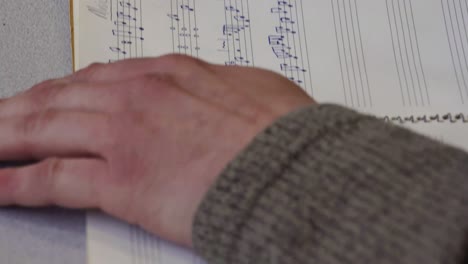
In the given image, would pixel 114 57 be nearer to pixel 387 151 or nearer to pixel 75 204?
pixel 75 204

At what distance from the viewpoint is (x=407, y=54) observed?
641 mm

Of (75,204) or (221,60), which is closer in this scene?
(75,204)

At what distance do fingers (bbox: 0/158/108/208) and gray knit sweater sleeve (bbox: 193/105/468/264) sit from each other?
10 cm

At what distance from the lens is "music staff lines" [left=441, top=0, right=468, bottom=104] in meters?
0.63

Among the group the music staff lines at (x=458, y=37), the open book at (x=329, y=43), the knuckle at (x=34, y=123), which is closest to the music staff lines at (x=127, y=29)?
the open book at (x=329, y=43)

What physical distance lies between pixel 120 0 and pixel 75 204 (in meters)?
0.23

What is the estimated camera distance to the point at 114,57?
0.60 m

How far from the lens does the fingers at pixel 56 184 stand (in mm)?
490

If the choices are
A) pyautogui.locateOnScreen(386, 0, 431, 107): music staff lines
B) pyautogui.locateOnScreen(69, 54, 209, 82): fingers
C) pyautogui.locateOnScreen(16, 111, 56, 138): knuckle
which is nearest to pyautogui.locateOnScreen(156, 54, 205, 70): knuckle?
pyautogui.locateOnScreen(69, 54, 209, 82): fingers

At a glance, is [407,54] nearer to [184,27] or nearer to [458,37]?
[458,37]

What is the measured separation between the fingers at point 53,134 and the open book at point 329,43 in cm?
9

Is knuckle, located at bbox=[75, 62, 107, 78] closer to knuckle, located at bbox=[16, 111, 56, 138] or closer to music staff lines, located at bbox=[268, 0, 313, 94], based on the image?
knuckle, located at bbox=[16, 111, 56, 138]

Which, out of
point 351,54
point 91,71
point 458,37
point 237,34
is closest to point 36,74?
point 91,71

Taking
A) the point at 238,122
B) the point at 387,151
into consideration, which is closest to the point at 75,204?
the point at 238,122
